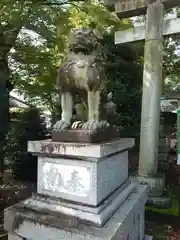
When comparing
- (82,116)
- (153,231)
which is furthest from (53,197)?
(153,231)

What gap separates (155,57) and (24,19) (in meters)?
2.50

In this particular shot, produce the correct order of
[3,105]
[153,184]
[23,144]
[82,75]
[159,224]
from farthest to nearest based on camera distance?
[23,144] < [3,105] < [153,184] < [159,224] < [82,75]

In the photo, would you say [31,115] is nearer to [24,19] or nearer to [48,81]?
[48,81]

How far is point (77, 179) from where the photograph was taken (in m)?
2.23

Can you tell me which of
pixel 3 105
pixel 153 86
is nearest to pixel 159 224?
pixel 153 86

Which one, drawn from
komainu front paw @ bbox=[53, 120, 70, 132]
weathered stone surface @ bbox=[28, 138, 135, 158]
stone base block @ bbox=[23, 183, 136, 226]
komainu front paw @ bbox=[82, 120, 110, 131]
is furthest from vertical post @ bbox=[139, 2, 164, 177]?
komainu front paw @ bbox=[53, 120, 70, 132]

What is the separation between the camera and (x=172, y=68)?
990cm

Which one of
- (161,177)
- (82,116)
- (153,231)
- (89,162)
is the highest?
(82,116)

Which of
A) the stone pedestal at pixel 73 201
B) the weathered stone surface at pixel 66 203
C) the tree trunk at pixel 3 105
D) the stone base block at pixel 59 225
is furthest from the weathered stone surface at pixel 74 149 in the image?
the tree trunk at pixel 3 105

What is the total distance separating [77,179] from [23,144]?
14.9 feet

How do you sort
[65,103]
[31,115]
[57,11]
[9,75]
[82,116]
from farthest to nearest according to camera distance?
[31,115]
[9,75]
[57,11]
[82,116]
[65,103]

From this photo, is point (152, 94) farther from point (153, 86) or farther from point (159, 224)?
point (159, 224)

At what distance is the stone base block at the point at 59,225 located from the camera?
6.41 ft

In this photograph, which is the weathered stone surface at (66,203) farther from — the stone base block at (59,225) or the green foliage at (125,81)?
the green foliage at (125,81)
